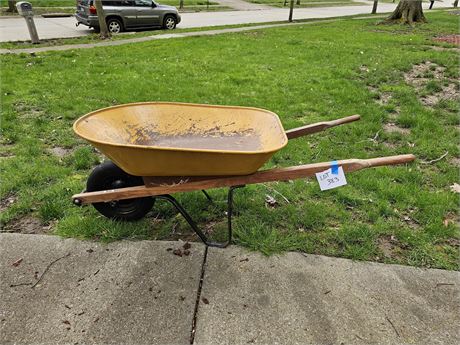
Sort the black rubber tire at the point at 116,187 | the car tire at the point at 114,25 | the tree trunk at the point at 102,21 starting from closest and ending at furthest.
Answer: the black rubber tire at the point at 116,187 → the tree trunk at the point at 102,21 → the car tire at the point at 114,25

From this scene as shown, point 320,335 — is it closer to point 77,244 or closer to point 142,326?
point 142,326

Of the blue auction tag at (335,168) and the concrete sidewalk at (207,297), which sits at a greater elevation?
the blue auction tag at (335,168)

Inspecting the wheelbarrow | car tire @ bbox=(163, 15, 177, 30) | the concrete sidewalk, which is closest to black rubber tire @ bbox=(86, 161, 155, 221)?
the wheelbarrow

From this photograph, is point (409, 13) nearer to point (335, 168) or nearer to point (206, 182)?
point (335, 168)

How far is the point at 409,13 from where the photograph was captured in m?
13.1

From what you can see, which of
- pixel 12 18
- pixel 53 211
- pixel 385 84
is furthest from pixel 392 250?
pixel 12 18

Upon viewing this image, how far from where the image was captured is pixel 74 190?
324 centimetres

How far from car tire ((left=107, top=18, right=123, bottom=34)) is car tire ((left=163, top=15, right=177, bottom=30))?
1619mm

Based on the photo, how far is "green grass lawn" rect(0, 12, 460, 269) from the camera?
2775mm

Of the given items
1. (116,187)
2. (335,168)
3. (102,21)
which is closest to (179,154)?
(116,187)

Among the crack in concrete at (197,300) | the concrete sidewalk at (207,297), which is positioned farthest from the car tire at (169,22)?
the crack in concrete at (197,300)

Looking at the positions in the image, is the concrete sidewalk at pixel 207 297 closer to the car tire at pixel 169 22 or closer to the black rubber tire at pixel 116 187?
the black rubber tire at pixel 116 187

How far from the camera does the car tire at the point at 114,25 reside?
12.1 m

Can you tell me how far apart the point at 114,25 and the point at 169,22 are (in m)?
2.02
